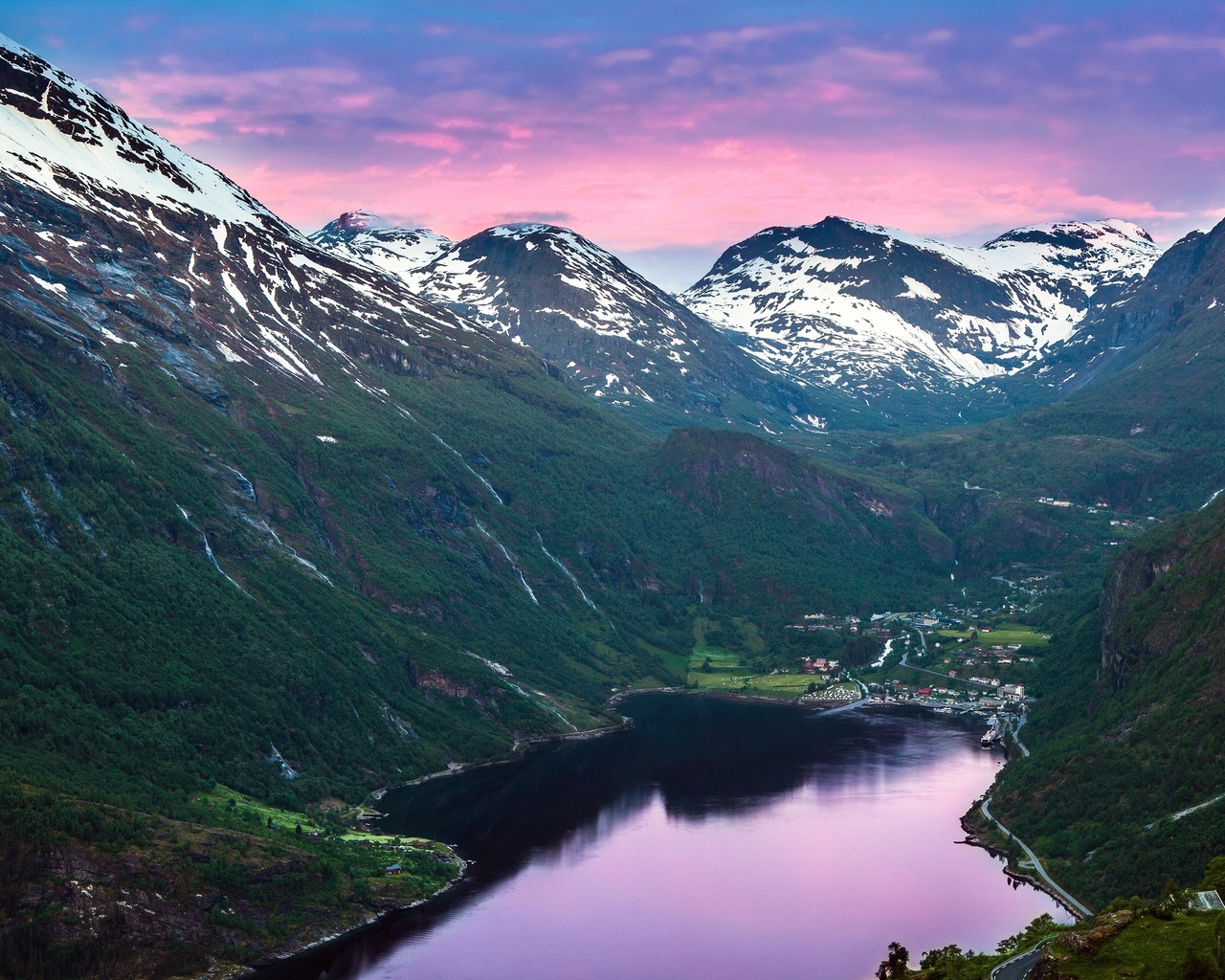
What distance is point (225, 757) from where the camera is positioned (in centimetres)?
18562

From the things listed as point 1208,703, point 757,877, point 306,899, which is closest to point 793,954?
point 757,877

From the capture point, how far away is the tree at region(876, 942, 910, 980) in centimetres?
11600

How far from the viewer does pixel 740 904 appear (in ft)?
506

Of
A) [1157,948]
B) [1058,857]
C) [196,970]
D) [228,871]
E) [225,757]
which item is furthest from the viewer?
[225,757]

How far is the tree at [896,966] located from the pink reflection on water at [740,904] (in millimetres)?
7377

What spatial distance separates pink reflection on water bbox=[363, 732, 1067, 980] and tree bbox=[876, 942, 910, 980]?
7.38 m

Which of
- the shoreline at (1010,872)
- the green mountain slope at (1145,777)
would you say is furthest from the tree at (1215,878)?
the shoreline at (1010,872)

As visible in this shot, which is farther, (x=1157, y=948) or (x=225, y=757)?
(x=225, y=757)

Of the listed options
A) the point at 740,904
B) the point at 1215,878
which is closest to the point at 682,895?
the point at 740,904

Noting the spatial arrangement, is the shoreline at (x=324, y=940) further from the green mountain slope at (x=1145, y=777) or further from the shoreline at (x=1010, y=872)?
the green mountain slope at (x=1145, y=777)

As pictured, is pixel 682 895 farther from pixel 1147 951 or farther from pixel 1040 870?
pixel 1147 951

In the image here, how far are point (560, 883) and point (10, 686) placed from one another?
62963 mm

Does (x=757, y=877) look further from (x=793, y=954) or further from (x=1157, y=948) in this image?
(x=1157, y=948)

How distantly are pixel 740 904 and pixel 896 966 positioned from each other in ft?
124
